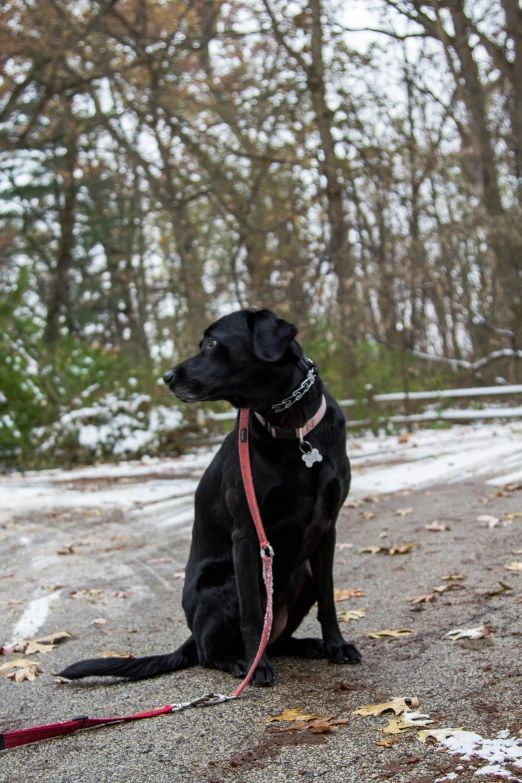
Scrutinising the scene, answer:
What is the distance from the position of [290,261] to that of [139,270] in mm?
13376

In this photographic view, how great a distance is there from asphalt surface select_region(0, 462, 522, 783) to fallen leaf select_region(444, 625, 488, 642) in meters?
0.05

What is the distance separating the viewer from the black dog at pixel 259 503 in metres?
3.34

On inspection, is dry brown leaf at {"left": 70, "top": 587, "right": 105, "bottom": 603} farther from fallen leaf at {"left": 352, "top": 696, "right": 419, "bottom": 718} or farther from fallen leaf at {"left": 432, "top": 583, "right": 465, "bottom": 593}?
fallen leaf at {"left": 352, "top": 696, "right": 419, "bottom": 718}

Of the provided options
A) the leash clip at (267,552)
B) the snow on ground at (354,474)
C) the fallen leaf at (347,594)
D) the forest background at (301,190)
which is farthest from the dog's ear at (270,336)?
the forest background at (301,190)

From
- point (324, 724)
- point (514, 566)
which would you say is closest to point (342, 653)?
point (324, 724)

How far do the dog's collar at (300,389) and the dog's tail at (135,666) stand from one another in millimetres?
1141

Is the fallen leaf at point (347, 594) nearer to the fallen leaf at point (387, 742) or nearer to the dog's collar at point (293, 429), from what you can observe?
the dog's collar at point (293, 429)

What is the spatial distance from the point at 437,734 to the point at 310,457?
1.15 meters

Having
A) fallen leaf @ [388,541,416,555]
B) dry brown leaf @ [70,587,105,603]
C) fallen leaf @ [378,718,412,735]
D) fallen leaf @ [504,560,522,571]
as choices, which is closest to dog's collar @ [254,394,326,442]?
fallen leaf @ [378,718,412,735]

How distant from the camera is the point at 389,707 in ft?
9.37

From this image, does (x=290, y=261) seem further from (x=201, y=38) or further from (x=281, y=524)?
(x=281, y=524)

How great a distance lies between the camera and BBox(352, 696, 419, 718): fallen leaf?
9.30 ft

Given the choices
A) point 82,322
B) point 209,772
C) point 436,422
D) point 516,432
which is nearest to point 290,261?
point 436,422

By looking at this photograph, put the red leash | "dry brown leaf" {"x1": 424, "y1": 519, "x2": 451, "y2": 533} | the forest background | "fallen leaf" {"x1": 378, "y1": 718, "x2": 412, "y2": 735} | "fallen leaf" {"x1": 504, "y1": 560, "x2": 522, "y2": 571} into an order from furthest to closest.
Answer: the forest background → "dry brown leaf" {"x1": 424, "y1": 519, "x2": 451, "y2": 533} → "fallen leaf" {"x1": 504, "y1": 560, "x2": 522, "y2": 571} → the red leash → "fallen leaf" {"x1": 378, "y1": 718, "x2": 412, "y2": 735}
